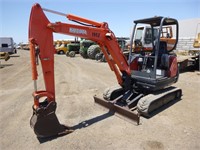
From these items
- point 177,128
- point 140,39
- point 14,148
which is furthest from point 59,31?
point 140,39

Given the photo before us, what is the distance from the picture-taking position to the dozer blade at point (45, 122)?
161 inches

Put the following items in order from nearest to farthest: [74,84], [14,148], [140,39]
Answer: [14,148]
[74,84]
[140,39]

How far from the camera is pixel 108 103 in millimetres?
5816

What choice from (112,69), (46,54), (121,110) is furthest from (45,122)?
(112,69)

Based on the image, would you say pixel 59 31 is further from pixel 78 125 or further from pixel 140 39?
pixel 140 39

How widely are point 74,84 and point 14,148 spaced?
5.43m

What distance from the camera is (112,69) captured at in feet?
18.5

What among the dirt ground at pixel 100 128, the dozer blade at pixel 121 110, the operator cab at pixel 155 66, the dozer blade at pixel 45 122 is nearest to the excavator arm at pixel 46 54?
the dozer blade at pixel 45 122

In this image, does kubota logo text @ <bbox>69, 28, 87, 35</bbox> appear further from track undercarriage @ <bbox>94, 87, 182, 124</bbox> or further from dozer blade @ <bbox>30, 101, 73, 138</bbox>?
track undercarriage @ <bbox>94, 87, 182, 124</bbox>

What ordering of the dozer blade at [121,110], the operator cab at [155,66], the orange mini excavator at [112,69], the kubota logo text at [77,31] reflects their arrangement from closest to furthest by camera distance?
1. the orange mini excavator at [112,69]
2. the kubota logo text at [77,31]
3. the dozer blade at [121,110]
4. the operator cab at [155,66]

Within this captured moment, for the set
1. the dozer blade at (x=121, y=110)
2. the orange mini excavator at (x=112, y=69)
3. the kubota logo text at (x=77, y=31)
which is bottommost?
the dozer blade at (x=121, y=110)

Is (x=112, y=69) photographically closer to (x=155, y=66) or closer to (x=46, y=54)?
(x=155, y=66)

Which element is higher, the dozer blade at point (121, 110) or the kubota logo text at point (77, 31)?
the kubota logo text at point (77, 31)

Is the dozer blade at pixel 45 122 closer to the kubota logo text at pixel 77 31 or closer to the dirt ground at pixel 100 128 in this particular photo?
the dirt ground at pixel 100 128
